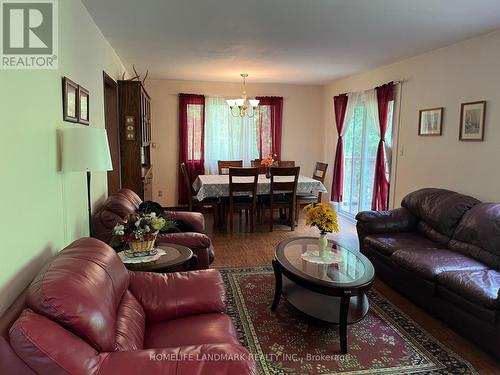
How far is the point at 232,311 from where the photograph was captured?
9.48 ft

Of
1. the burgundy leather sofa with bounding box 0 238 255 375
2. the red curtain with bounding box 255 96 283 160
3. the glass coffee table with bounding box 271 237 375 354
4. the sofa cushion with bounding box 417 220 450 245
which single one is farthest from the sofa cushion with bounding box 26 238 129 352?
the red curtain with bounding box 255 96 283 160

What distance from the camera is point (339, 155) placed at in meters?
6.54

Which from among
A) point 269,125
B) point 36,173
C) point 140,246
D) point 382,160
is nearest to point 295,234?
point 382,160

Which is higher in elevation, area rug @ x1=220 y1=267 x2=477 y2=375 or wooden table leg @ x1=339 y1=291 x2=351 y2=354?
wooden table leg @ x1=339 y1=291 x2=351 y2=354

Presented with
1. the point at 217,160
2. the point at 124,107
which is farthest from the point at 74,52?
the point at 217,160

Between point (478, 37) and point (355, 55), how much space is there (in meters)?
1.35

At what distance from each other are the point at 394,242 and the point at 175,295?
2324 millimetres

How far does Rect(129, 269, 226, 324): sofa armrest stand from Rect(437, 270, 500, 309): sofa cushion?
1691 mm

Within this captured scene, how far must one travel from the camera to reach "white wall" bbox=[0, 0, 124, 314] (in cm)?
150

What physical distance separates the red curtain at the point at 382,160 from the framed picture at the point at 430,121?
0.70 metres

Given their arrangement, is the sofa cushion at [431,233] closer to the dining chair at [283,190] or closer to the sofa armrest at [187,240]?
the dining chair at [283,190]

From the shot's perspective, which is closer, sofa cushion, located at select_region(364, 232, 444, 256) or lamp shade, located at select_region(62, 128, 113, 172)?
lamp shade, located at select_region(62, 128, 113, 172)

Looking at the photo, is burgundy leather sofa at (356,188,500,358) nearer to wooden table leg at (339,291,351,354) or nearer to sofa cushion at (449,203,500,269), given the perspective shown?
sofa cushion at (449,203,500,269)

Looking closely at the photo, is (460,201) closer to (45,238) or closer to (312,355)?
A: (312,355)
